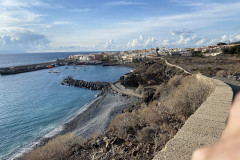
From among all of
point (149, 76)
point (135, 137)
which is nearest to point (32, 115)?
point (135, 137)

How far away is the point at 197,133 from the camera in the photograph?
3.25m

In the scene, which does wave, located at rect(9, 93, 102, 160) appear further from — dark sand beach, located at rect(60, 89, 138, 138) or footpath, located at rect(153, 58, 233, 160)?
footpath, located at rect(153, 58, 233, 160)

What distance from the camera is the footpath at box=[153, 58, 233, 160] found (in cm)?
275

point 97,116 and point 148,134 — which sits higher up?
point 148,134

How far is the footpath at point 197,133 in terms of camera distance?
9.03 ft

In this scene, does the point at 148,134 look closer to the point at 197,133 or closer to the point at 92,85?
the point at 197,133

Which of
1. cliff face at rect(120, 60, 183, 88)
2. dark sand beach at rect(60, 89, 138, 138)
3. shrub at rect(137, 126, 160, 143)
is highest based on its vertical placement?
shrub at rect(137, 126, 160, 143)

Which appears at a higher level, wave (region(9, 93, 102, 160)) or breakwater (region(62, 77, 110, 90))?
breakwater (region(62, 77, 110, 90))

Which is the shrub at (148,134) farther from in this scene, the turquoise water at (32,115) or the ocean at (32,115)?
the turquoise water at (32,115)

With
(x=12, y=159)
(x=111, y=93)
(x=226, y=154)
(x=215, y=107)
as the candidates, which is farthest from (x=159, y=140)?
(x=111, y=93)

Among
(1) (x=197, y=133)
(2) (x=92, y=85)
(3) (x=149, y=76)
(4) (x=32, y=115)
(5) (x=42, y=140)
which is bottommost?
(5) (x=42, y=140)

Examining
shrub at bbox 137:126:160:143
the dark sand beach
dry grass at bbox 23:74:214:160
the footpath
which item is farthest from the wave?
the footpath

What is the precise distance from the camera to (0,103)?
82.4 ft

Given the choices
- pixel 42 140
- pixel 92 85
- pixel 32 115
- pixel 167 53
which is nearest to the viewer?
pixel 42 140
